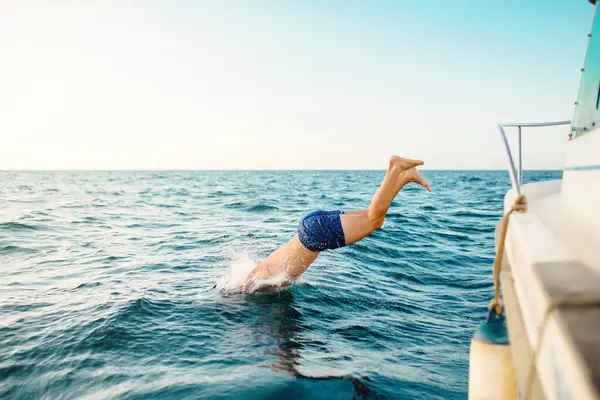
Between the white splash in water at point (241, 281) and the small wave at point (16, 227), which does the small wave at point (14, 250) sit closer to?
the small wave at point (16, 227)

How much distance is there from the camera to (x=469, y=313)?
5.01 m

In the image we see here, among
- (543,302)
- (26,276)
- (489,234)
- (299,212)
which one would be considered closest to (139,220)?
(299,212)

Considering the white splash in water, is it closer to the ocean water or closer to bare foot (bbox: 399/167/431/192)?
the ocean water

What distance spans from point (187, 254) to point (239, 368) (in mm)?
4986

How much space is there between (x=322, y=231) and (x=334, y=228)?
0.14 meters

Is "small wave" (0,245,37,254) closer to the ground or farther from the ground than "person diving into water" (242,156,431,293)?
closer to the ground

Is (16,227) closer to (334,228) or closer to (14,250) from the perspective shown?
(14,250)

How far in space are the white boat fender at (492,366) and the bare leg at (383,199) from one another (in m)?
1.99

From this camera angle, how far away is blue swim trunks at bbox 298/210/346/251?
4.60 m

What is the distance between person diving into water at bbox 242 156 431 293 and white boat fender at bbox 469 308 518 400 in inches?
77.2

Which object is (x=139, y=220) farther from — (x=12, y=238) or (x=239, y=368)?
(x=239, y=368)

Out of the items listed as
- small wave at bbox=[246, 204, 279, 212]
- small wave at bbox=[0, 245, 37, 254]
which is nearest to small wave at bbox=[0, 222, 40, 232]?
small wave at bbox=[0, 245, 37, 254]

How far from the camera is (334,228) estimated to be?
4590 mm

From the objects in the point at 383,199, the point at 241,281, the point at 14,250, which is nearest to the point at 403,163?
the point at 383,199
